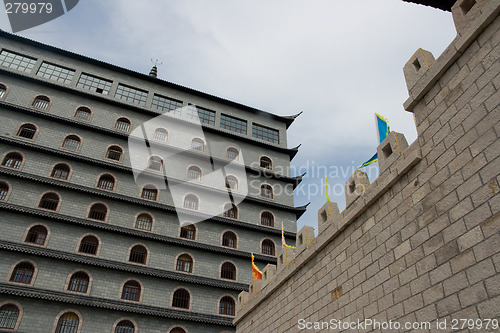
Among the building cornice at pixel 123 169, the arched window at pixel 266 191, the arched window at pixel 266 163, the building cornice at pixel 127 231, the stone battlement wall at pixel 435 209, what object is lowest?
the stone battlement wall at pixel 435 209

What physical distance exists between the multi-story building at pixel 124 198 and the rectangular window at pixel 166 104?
111 millimetres

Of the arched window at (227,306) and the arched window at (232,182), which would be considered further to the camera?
the arched window at (232,182)

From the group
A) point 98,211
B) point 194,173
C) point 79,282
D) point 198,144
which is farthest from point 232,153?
point 79,282

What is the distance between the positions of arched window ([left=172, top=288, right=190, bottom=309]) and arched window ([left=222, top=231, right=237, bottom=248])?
4461mm

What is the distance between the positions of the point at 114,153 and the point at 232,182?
8815 mm

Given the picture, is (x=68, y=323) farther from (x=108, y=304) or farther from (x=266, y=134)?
(x=266, y=134)

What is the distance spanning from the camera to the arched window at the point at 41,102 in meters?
26.4

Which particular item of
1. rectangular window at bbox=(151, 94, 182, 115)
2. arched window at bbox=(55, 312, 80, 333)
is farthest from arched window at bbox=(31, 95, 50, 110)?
arched window at bbox=(55, 312, 80, 333)

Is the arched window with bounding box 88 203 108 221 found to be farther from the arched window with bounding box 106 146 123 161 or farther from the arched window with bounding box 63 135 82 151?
the arched window with bounding box 63 135 82 151

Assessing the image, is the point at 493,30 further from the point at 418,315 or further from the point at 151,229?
the point at 151,229

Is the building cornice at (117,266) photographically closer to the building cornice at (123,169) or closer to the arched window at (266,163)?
the building cornice at (123,169)

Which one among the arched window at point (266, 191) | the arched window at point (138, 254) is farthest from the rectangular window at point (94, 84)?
the arched window at point (266, 191)

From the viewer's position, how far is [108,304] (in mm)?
20703

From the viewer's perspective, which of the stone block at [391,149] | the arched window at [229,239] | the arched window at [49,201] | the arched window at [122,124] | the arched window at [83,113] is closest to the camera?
the stone block at [391,149]
